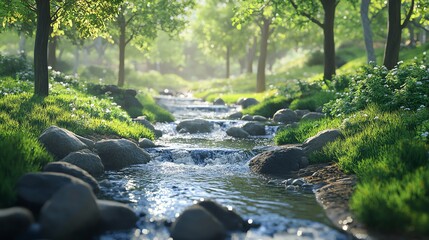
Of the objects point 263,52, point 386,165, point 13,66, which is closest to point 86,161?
point 386,165

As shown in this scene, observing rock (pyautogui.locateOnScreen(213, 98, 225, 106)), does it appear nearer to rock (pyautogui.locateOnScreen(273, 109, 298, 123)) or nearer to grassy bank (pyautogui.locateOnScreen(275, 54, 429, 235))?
rock (pyautogui.locateOnScreen(273, 109, 298, 123))

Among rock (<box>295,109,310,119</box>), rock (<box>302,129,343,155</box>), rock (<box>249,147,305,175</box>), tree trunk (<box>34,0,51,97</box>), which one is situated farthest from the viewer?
rock (<box>295,109,310,119</box>)

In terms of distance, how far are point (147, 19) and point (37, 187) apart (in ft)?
75.3

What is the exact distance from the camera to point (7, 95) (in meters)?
15.5

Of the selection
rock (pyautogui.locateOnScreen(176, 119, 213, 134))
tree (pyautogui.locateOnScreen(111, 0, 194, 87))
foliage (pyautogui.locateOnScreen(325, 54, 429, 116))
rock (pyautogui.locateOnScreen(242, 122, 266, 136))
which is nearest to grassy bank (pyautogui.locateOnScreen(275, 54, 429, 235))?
foliage (pyautogui.locateOnScreen(325, 54, 429, 116))

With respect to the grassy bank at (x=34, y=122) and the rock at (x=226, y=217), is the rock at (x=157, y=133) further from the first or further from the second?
the rock at (x=226, y=217)

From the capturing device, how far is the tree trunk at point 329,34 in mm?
22234

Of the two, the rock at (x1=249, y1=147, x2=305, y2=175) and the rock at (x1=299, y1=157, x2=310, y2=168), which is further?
the rock at (x1=299, y1=157, x2=310, y2=168)

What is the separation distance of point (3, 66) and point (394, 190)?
20.7m

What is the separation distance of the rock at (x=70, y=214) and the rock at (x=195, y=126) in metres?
13.0

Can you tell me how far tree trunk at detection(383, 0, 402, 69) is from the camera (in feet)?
58.2

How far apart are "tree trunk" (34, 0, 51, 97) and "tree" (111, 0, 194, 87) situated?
40.0ft

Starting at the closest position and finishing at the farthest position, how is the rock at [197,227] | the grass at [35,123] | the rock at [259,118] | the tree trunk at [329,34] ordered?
the rock at [197,227] → the grass at [35,123] → the rock at [259,118] → the tree trunk at [329,34]

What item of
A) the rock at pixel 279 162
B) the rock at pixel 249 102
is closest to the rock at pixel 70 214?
the rock at pixel 279 162
